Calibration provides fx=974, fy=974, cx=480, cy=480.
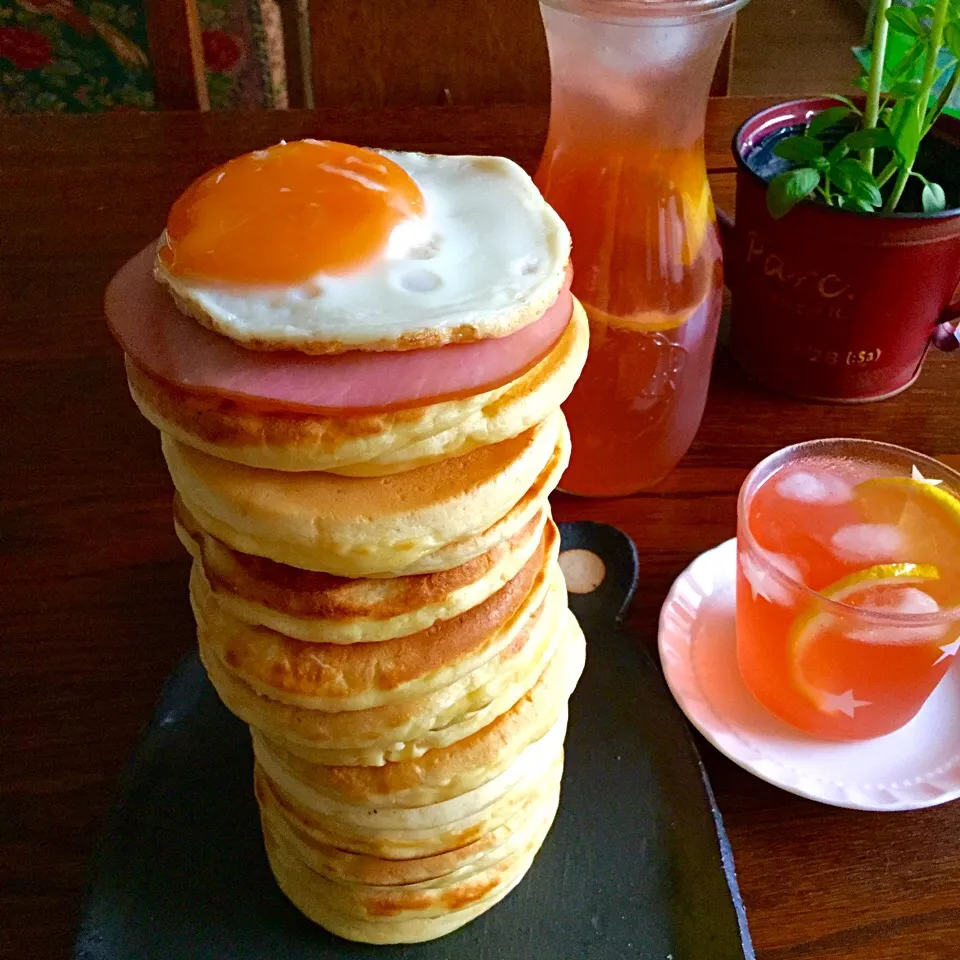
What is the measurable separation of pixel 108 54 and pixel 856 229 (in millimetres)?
1876

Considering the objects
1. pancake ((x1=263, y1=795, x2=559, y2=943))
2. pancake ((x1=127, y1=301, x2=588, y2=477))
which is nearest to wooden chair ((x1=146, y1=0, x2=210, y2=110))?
pancake ((x1=127, y1=301, x2=588, y2=477))

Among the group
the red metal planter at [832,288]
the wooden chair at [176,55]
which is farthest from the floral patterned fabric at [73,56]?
the red metal planter at [832,288]

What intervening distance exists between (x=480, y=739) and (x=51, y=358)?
0.87m

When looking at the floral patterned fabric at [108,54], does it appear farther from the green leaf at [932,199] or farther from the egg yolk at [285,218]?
the egg yolk at [285,218]

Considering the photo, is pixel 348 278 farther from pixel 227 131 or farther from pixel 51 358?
pixel 227 131

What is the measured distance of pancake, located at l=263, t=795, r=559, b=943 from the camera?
76cm

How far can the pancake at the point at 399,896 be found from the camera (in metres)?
0.76

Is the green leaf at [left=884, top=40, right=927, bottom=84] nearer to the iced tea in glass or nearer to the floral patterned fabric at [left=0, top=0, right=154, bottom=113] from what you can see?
the iced tea in glass

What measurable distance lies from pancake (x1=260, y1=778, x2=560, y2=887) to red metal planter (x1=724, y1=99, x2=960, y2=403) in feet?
2.20

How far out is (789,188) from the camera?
1.02 metres

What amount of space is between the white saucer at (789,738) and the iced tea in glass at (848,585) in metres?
0.02

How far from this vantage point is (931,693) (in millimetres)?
885

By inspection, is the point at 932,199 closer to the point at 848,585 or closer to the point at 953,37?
the point at 953,37

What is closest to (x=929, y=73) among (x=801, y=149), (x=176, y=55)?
(x=801, y=149)
